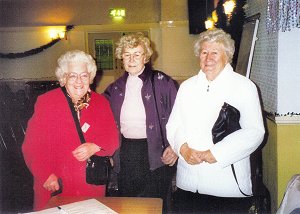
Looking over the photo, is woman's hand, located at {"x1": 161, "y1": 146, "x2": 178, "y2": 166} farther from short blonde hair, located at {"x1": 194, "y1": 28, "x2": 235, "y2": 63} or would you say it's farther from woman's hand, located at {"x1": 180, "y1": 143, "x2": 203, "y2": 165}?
short blonde hair, located at {"x1": 194, "y1": 28, "x2": 235, "y2": 63}

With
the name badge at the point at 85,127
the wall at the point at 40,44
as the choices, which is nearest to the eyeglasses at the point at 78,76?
the name badge at the point at 85,127

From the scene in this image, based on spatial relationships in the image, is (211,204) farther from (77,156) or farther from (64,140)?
(64,140)

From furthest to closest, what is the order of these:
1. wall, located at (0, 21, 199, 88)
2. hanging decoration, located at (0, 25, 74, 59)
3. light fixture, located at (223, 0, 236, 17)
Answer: hanging decoration, located at (0, 25, 74, 59) → wall, located at (0, 21, 199, 88) → light fixture, located at (223, 0, 236, 17)

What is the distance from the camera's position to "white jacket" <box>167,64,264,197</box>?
2.05m

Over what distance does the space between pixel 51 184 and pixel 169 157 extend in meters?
0.96

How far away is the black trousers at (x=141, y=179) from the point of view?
274cm

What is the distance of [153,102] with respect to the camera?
2656mm

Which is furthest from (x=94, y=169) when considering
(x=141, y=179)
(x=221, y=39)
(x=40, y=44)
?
(x=40, y=44)

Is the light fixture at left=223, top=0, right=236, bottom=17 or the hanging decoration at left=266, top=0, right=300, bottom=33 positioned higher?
the light fixture at left=223, top=0, right=236, bottom=17

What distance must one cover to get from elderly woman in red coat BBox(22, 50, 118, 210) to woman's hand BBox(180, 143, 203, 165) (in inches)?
19.3

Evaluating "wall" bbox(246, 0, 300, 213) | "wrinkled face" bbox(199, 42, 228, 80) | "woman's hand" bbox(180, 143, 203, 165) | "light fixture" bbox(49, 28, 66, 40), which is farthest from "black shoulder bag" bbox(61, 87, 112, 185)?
"light fixture" bbox(49, 28, 66, 40)

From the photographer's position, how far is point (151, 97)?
8.73ft

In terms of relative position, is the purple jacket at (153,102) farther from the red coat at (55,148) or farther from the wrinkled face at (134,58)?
the red coat at (55,148)

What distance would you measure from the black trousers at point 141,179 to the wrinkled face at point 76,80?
749mm
